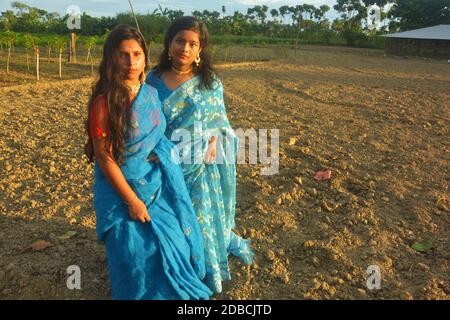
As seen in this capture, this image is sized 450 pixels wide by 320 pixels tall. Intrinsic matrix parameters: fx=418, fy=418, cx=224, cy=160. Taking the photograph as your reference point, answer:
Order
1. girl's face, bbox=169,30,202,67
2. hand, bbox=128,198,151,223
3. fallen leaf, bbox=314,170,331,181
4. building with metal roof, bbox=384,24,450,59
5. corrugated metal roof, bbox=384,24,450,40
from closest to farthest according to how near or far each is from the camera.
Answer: hand, bbox=128,198,151,223 → girl's face, bbox=169,30,202,67 → fallen leaf, bbox=314,170,331,181 → building with metal roof, bbox=384,24,450,59 → corrugated metal roof, bbox=384,24,450,40

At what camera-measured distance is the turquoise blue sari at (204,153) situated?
7.29 feet

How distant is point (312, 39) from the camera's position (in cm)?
3578

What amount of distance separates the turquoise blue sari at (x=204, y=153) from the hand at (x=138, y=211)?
42cm

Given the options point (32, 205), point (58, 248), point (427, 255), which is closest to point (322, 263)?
point (427, 255)

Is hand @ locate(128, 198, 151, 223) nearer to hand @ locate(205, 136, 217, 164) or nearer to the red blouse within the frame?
the red blouse

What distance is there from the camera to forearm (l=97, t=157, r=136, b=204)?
5.94 ft

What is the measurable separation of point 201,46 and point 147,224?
→ 0.95 meters

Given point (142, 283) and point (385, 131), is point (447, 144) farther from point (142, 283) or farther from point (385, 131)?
point (142, 283)

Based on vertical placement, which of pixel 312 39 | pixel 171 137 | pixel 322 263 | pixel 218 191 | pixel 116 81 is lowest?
pixel 322 263

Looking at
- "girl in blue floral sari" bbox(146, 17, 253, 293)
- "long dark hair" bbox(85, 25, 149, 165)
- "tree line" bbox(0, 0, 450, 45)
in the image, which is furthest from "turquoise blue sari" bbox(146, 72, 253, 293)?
"tree line" bbox(0, 0, 450, 45)

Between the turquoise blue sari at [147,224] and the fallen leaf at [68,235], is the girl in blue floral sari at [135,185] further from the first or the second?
the fallen leaf at [68,235]

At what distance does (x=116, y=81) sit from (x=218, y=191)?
2.98 ft

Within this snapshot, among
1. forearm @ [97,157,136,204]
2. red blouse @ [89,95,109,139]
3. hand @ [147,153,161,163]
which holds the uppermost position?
red blouse @ [89,95,109,139]

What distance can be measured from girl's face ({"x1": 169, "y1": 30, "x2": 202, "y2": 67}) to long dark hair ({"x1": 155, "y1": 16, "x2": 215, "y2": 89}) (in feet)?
0.08
